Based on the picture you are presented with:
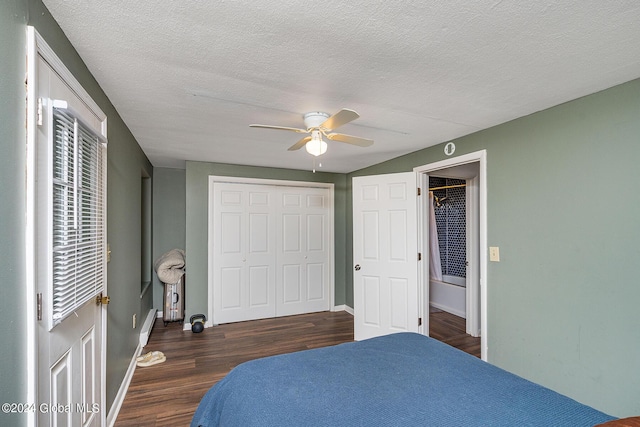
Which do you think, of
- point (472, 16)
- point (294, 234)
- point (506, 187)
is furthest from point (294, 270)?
point (472, 16)

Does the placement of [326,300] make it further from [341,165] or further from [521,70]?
[521,70]

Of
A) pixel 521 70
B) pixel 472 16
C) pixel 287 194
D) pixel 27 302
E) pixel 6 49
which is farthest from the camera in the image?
pixel 287 194

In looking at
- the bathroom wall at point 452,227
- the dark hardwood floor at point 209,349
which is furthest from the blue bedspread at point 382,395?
the bathroom wall at point 452,227

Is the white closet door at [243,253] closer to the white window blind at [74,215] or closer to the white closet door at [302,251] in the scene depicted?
the white closet door at [302,251]

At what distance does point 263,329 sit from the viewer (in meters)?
4.19

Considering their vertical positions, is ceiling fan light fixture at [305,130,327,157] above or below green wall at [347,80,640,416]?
above

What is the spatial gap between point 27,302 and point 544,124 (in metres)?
3.17

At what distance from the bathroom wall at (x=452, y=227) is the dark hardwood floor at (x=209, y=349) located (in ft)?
2.87

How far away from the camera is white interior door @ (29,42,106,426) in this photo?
45.3 inches

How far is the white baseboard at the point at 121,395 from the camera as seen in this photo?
2.19 metres

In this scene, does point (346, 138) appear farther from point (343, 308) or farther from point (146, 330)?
point (343, 308)

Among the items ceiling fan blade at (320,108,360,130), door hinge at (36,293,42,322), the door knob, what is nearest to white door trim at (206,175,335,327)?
the door knob

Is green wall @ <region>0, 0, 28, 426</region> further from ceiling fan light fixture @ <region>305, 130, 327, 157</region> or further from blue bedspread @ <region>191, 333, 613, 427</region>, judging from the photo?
ceiling fan light fixture @ <region>305, 130, 327, 157</region>

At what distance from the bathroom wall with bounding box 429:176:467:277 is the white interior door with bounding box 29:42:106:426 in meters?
4.73
